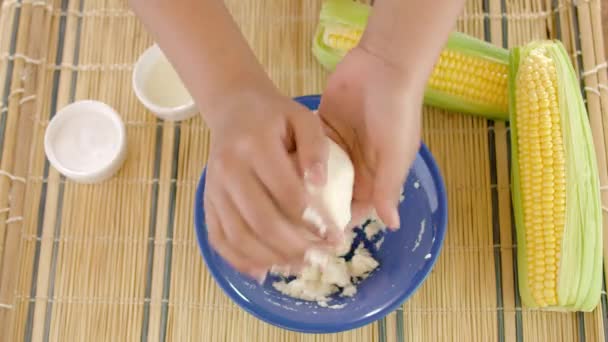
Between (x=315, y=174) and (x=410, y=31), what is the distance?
29cm

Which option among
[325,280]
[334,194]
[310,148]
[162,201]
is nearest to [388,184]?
[334,194]

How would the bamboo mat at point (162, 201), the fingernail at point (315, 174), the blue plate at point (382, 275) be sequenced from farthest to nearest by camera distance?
the bamboo mat at point (162, 201) → the blue plate at point (382, 275) → the fingernail at point (315, 174)

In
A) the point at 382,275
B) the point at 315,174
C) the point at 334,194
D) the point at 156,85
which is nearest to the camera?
the point at 315,174

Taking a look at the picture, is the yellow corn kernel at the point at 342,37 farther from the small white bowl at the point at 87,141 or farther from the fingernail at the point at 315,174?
the fingernail at the point at 315,174

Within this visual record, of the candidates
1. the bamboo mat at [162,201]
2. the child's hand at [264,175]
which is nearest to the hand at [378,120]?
the child's hand at [264,175]

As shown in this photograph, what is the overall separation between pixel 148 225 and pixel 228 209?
528 millimetres

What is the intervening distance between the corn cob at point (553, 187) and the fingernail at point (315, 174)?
55 centimetres

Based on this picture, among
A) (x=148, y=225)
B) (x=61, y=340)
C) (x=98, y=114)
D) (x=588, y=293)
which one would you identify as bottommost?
(x=61, y=340)

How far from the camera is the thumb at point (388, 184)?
0.86 m

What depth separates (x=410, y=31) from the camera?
882mm

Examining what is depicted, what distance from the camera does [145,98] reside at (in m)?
1.24

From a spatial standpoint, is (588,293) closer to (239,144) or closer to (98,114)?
(239,144)

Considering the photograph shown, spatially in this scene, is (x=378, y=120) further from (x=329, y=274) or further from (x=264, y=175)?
(x=329, y=274)

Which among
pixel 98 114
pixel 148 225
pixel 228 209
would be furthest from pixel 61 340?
pixel 228 209
